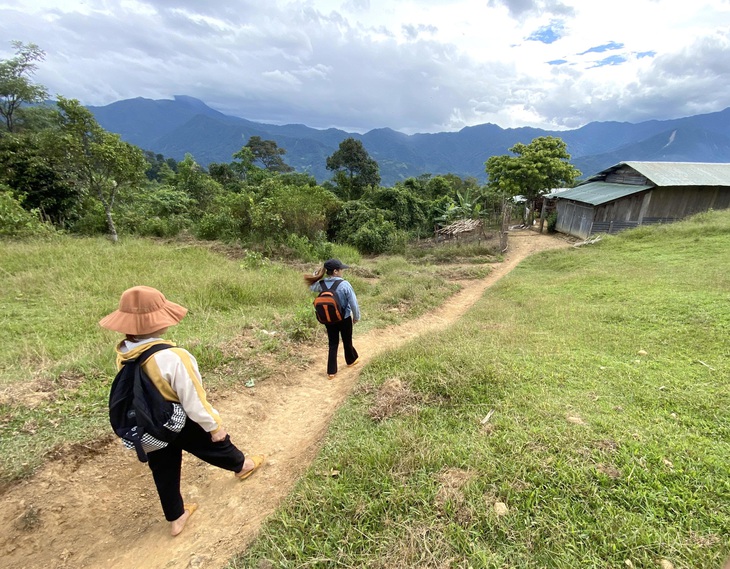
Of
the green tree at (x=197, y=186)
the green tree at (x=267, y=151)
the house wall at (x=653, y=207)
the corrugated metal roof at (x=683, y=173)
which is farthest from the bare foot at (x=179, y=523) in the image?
the green tree at (x=267, y=151)

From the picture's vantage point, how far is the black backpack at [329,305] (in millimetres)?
4332

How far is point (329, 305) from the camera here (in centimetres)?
434

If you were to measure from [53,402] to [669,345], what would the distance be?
746 cm

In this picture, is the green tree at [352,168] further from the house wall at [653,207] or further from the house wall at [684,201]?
the house wall at [684,201]

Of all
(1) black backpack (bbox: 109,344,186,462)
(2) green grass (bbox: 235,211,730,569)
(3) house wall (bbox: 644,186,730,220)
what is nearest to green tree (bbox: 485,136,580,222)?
(3) house wall (bbox: 644,186,730,220)

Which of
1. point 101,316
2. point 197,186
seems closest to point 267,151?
point 197,186

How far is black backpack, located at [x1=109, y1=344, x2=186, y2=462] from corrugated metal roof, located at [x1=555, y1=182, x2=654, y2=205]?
21.1m

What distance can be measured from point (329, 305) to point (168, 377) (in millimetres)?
2383

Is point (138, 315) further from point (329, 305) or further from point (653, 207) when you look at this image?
point (653, 207)

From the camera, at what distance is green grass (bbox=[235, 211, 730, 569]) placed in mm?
1932

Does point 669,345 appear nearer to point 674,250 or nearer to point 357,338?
point 357,338

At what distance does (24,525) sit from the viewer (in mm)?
2484

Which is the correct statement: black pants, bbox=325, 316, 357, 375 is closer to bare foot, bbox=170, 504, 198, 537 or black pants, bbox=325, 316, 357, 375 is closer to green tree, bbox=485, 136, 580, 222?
bare foot, bbox=170, 504, 198, 537

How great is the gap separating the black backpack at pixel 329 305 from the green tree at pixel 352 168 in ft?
98.3
